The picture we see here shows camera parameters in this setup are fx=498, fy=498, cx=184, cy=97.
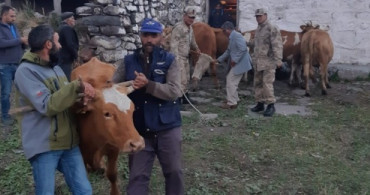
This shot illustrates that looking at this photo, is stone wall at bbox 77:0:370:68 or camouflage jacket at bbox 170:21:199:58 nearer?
camouflage jacket at bbox 170:21:199:58

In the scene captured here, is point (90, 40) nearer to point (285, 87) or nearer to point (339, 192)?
point (285, 87)

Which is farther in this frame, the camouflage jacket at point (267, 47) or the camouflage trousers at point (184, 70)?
the camouflage trousers at point (184, 70)

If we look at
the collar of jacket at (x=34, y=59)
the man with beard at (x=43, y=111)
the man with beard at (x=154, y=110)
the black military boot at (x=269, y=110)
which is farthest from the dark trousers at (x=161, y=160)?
the black military boot at (x=269, y=110)

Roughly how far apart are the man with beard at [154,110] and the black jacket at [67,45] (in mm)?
3192

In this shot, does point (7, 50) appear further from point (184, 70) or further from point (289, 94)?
point (289, 94)

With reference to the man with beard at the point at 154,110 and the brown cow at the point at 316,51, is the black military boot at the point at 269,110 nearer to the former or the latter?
the brown cow at the point at 316,51

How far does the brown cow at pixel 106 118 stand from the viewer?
371 centimetres

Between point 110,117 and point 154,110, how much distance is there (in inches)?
22.3

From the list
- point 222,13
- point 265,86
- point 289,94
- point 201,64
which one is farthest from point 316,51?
point 222,13

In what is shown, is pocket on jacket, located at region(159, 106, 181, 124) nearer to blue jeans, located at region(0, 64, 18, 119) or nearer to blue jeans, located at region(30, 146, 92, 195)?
blue jeans, located at region(30, 146, 92, 195)

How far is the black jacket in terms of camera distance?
23.7 ft

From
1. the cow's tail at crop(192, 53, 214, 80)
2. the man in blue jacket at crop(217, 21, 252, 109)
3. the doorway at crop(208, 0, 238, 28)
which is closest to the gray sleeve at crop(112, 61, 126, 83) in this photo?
the man in blue jacket at crop(217, 21, 252, 109)

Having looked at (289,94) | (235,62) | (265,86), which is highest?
(235,62)

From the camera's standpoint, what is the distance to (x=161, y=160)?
4316 mm
